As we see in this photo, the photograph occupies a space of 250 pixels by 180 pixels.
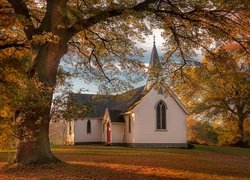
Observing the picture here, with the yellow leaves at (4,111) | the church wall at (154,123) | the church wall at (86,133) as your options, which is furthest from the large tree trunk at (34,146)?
the church wall at (86,133)

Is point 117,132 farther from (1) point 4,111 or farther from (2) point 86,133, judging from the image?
(1) point 4,111

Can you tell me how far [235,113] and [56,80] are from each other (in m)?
36.3

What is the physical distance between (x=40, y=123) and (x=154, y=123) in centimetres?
2505

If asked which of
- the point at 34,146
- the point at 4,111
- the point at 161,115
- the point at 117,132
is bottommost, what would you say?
the point at 34,146

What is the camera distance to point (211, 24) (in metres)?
19.4

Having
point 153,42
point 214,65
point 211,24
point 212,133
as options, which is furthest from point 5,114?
point 212,133

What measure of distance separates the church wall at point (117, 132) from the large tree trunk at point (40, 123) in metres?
25.4

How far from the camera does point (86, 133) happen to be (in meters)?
49.8

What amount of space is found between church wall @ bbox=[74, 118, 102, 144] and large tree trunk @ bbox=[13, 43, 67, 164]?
31083 mm

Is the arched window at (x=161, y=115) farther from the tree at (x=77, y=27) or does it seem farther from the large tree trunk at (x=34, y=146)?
the large tree trunk at (x=34, y=146)

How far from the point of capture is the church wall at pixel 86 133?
1946 inches

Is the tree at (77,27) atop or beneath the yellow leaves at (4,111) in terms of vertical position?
atop

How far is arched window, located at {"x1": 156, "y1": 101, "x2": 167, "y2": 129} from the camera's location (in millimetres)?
40656

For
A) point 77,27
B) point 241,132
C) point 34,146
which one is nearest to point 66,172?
point 34,146
